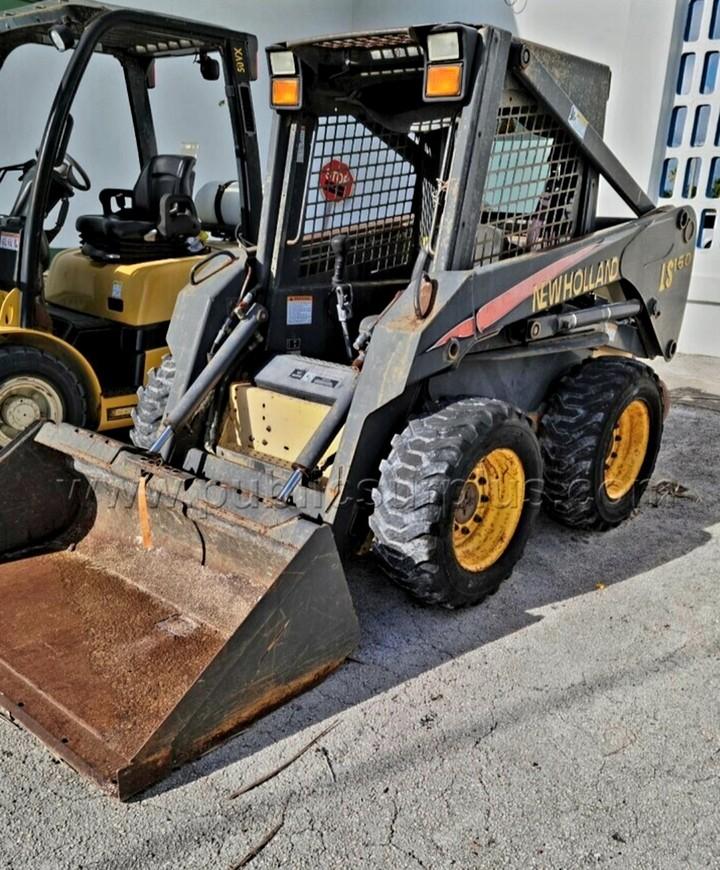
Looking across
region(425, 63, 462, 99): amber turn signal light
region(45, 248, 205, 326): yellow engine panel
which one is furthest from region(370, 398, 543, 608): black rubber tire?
region(45, 248, 205, 326): yellow engine panel

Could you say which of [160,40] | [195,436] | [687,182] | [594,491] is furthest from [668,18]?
[195,436]

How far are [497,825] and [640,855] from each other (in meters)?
0.38

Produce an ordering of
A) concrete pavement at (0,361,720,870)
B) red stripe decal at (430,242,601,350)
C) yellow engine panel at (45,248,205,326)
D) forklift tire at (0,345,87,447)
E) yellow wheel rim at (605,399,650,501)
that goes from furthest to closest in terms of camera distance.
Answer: yellow engine panel at (45,248,205,326)
forklift tire at (0,345,87,447)
yellow wheel rim at (605,399,650,501)
red stripe decal at (430,242,601,350)
concrete pavement at (0,361,720,870)

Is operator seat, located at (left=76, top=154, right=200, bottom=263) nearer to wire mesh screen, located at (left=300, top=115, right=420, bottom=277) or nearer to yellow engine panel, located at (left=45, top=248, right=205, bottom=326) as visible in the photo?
yellow engine panel, located at (left=45, top=248, right=205, bottom=326)

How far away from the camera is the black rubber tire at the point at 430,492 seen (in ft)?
10.2

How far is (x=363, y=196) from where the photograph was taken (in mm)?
4188

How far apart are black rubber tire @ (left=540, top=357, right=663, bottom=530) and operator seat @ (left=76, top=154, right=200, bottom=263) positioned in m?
2.67

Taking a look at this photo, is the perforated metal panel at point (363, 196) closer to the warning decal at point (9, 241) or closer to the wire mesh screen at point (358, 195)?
the wire mesh screen at point (358, 195)

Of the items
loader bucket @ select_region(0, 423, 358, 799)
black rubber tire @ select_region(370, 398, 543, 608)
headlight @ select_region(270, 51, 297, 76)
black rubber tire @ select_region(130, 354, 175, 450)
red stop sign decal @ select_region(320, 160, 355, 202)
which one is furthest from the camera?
red stop sign decal @ select_region(320, 160, 355, 202)

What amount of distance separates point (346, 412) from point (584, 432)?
130 cm

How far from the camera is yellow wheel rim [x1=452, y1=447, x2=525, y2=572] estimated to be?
344cm

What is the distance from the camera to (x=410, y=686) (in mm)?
3012

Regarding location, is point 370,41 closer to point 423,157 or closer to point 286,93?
point 286,93

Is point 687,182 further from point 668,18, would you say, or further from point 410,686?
point 410,686
